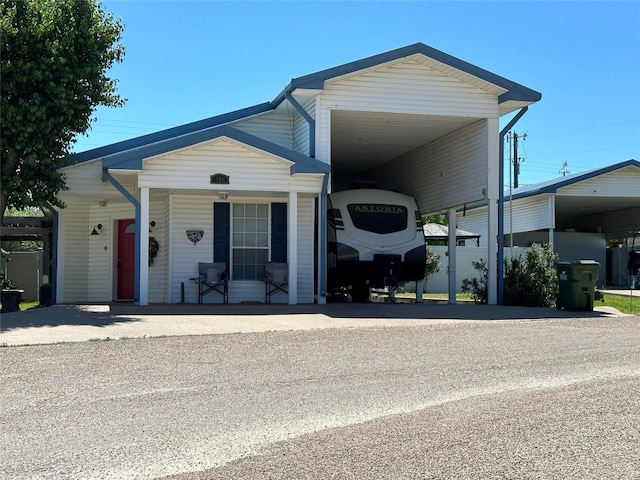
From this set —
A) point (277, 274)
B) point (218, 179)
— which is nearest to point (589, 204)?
point (277, 274)

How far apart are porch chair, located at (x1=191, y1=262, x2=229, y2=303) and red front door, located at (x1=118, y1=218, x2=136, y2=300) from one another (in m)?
2.53

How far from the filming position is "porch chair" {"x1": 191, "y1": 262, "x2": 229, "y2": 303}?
16.7 metres

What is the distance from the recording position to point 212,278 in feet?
54.6

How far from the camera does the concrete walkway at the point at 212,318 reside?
10.9 m

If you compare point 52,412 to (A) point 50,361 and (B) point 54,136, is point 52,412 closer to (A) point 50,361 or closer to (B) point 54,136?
(A) point 50,361

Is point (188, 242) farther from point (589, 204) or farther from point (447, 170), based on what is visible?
point (589, 204)

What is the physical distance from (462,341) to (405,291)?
54.0 feet

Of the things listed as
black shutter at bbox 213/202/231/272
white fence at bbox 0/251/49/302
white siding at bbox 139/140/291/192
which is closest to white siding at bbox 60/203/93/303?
black shutter at bbox 213/202/231/272

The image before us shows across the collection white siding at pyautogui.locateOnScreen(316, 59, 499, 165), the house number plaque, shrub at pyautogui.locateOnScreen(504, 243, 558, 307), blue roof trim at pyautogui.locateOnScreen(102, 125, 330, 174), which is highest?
white siding at pyautogui.locateOnScreen(316, 59, 499, 165)

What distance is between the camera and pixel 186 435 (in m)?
5.70

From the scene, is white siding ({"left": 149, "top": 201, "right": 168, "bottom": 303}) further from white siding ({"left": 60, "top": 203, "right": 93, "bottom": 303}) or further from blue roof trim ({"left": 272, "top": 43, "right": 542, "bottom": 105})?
blue roof trim ({"left": 272, "top": 43, "right": 542, "bottom": 105})

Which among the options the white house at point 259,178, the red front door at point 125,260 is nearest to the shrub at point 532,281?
the white house at point 259,178

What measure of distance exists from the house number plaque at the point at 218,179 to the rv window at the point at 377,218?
4096 mm

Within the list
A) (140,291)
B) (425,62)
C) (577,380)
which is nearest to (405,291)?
(425,62)
